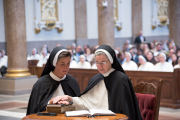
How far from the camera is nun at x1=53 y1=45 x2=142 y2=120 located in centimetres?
327

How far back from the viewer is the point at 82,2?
1869 centimetres

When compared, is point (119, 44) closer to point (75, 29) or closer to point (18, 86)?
point (75, 29)

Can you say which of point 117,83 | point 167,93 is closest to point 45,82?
point 117,83

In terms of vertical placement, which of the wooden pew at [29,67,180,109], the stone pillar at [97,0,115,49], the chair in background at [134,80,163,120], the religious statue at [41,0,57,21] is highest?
the religious statue at [41,0,57,21]

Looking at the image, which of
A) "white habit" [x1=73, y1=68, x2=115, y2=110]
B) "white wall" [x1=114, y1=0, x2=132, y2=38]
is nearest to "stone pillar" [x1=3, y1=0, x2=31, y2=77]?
"white habit" [x1=73, y1=68, x2=115, y2=110]

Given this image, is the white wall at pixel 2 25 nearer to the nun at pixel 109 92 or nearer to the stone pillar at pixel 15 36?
the stone pillar at pixel 15 36

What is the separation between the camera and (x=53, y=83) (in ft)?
12.0

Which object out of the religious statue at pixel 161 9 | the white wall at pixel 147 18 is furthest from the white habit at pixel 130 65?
the religious statue at pixel 161 9

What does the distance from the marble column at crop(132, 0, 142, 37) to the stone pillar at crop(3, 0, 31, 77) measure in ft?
42.7

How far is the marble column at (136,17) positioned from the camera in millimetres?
22312

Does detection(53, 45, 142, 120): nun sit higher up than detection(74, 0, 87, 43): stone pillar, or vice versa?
detection(74, 0, 87, 43): stone pillar

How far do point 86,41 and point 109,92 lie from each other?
15.5m

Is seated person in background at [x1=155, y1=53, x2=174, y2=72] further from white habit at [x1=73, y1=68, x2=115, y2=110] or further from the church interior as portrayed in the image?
white habit at [x1=73, y1=68, x2=115, y2=110]

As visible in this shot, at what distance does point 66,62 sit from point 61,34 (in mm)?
14882
